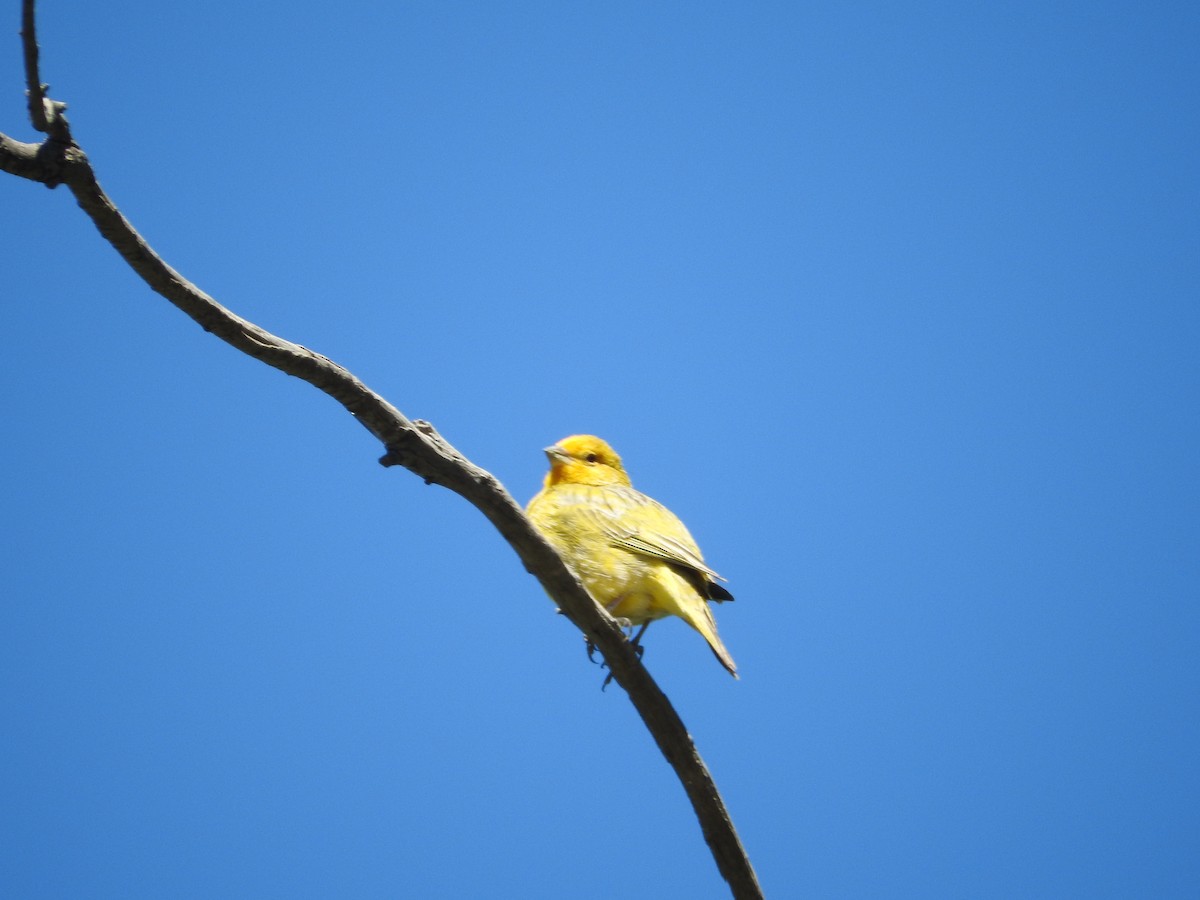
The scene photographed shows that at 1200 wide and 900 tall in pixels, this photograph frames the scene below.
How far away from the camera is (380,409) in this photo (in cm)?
329

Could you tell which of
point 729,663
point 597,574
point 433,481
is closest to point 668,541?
point 597,574

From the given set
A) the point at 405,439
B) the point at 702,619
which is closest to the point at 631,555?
the point at 702,619

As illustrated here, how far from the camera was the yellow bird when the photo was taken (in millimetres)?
4473

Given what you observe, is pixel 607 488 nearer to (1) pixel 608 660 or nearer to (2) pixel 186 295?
(1) pixel 608 660

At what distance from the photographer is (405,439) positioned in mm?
3383

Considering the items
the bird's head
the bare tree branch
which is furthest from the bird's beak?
the bare tree branch

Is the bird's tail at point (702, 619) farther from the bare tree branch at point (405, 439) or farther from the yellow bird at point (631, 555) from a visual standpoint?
the bare tree branch at point (405, 439)

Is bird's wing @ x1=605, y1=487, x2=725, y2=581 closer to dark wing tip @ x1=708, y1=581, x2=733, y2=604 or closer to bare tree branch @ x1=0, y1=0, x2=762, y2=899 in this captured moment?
dark wing tip @ x1=708, y1=581, x2=733, y2=604

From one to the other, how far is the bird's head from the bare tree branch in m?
1.39

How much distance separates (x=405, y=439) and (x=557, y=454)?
1.94 metres

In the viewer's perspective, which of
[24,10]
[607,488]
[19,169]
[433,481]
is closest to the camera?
[24,10]

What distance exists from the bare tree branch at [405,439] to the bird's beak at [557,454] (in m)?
1.42

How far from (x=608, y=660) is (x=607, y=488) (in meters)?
1.27

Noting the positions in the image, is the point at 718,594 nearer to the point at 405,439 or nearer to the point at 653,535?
the point at 653,535
